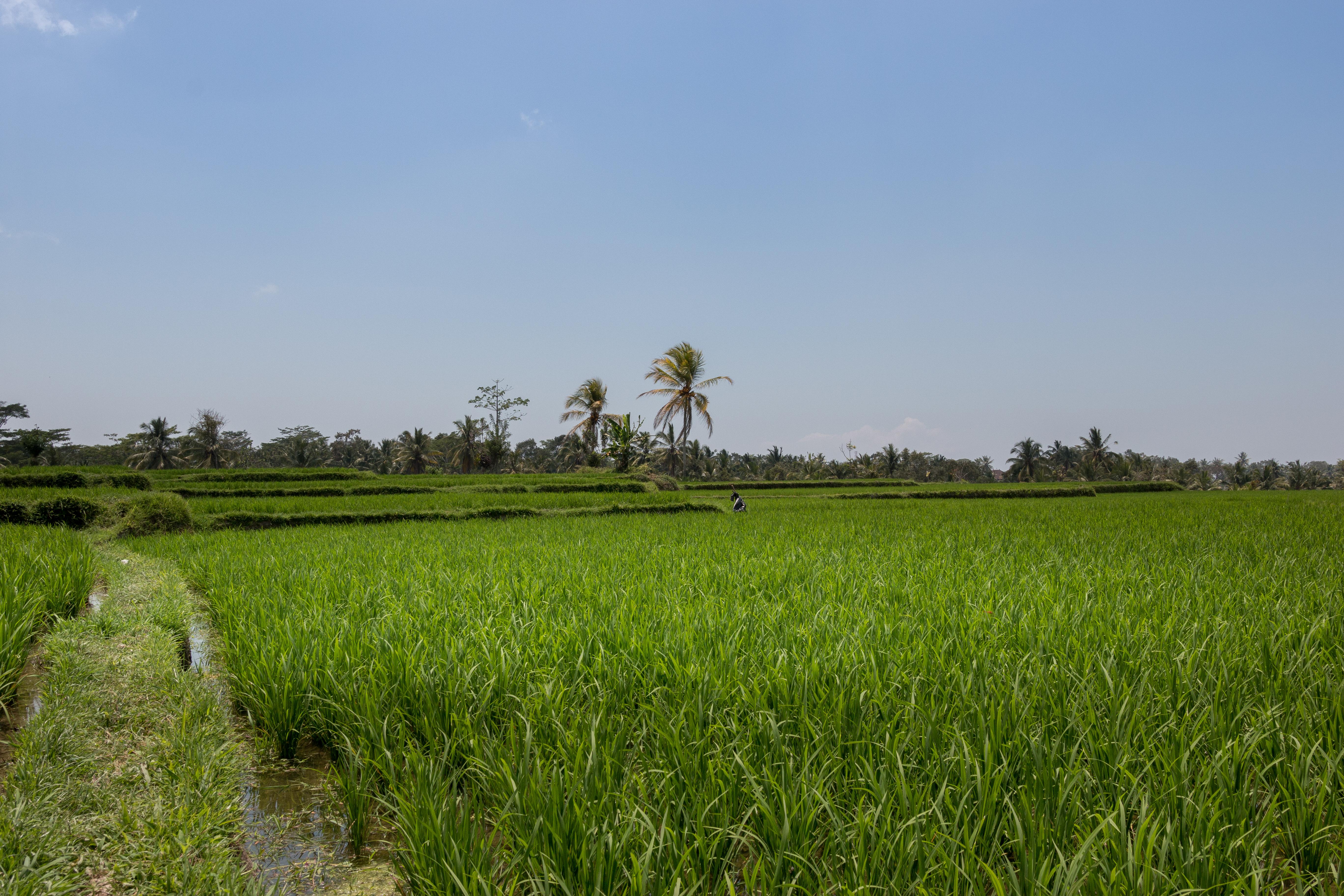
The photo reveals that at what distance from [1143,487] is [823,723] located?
38721 millimetres

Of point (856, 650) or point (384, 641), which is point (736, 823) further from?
point (384, 641)

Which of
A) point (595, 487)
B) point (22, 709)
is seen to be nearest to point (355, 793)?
point (22, 709)

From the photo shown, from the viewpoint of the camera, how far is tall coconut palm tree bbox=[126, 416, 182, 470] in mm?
43938

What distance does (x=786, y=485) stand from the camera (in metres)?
34.3

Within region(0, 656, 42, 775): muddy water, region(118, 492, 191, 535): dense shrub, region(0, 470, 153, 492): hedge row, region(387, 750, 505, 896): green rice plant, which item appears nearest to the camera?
region(387, 750, 505, 896): green rice plant

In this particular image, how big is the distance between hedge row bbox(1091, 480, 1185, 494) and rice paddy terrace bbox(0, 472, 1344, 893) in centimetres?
3140

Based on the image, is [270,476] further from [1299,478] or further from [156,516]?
[1299,478]

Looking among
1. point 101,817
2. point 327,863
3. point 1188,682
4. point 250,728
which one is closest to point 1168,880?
point 1188,682

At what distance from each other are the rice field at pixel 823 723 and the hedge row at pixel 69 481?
17802 mm

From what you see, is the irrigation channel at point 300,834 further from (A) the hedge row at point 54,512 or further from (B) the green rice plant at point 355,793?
(A) the hedge row at point 54,512

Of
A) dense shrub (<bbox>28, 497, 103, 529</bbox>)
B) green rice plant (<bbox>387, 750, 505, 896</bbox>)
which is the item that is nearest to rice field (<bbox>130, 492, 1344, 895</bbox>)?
green rice plant (<bbox>387, 750, 505, 896</bbox>)

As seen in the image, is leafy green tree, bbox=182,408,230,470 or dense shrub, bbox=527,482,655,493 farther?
leafy green tree, bbox=182,408,230,470

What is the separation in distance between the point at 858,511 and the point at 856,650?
11.6 meters

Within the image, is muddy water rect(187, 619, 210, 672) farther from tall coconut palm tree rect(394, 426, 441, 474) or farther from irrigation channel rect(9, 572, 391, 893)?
tall coconut palm tree rect(394, 426, 441, 474)
